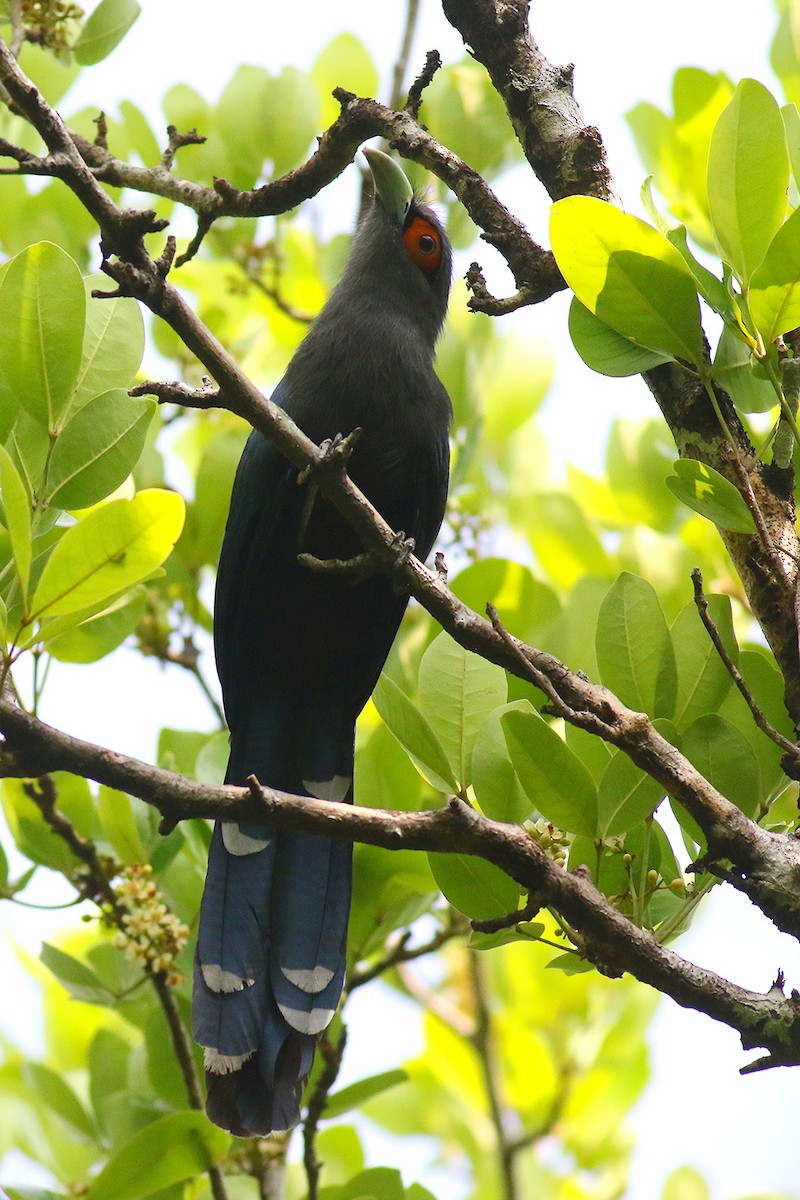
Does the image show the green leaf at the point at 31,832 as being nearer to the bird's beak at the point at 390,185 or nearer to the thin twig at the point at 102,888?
the thin twig at the point at 102,888

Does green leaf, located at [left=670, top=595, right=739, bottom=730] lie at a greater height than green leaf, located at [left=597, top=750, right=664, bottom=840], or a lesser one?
greater

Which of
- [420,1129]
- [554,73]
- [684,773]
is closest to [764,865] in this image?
[684,773]

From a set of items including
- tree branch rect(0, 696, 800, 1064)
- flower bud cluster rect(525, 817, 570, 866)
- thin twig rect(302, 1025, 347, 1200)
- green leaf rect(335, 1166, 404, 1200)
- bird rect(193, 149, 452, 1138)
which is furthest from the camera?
bird rect(193, 149, 452, 1138)

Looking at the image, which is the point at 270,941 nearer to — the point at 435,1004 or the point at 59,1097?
the point at 59,1097

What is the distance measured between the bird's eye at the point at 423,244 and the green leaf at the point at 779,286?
7.36ft

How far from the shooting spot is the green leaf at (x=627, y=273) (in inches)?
80.7

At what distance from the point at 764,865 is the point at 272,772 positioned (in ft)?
6.16

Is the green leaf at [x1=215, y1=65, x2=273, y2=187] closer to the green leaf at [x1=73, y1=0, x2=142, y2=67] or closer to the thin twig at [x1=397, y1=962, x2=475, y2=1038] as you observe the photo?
the green leaf at [x1=73, y1=0, x2=142, y2=67]

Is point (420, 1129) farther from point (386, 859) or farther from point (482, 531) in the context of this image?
point (482, 531)

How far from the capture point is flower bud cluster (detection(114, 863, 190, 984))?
9.20 feet

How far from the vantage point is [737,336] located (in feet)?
7.07

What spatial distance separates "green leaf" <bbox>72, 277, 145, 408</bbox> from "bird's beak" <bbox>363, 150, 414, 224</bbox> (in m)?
1.54

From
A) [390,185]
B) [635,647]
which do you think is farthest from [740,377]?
[390,185]

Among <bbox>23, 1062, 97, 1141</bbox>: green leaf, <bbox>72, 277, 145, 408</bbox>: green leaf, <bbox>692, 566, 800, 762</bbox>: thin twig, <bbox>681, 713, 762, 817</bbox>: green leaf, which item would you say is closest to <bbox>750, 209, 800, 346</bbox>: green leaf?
<bbox>692, 566, 800, 762</bbox>: thin twig
